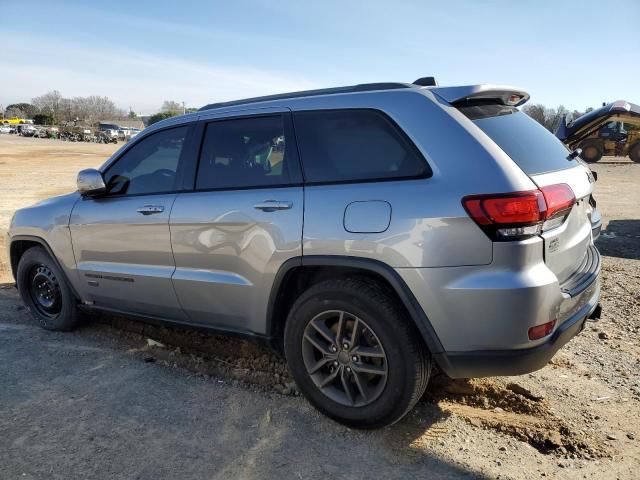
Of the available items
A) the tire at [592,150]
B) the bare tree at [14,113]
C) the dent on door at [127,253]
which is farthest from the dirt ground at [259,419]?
the bare tree at [14,113]

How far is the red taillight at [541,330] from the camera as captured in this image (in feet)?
8.27

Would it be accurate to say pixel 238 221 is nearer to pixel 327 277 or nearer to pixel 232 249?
pixel 232 249

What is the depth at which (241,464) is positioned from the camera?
107 inches

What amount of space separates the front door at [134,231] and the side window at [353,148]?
109 cm

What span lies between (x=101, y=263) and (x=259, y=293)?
5.24ft

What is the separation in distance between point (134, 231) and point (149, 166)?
0.51 m

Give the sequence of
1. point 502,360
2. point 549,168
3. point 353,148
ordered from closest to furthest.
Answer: point 502,360 → point 549,168 → point 353,148

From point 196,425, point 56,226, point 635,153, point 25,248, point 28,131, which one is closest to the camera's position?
point 196,425

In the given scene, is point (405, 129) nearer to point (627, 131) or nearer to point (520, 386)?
point (520, 386)

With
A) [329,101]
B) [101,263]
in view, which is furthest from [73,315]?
[329,101]

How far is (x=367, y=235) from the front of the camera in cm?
275

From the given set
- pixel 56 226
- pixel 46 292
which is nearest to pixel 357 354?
pixel 56 226

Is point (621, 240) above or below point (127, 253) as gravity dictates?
below

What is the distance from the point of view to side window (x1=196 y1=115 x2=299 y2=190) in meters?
3.24
